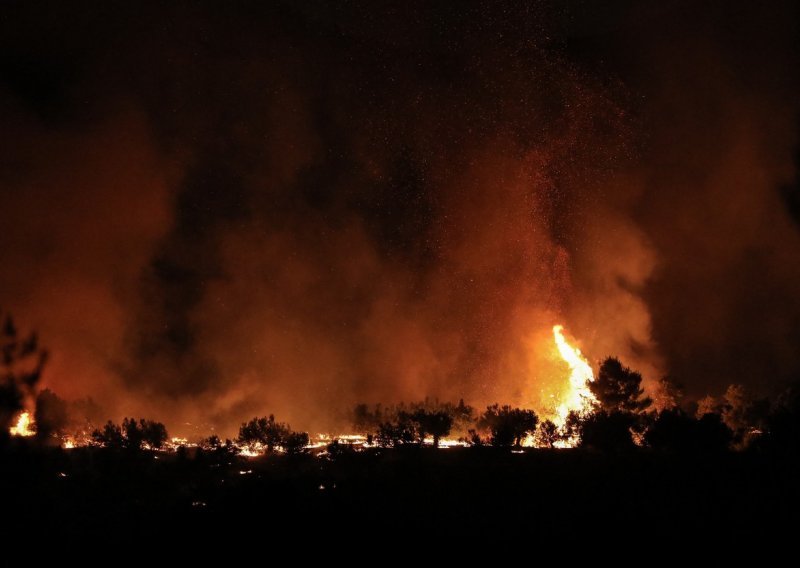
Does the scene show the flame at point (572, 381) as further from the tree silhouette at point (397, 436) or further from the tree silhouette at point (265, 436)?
the tree silhouette at point (265, 436)

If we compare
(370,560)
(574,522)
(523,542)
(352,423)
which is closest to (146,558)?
(370,560)

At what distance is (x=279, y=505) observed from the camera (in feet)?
47.1

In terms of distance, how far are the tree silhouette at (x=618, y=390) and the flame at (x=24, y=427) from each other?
2728 centimetres

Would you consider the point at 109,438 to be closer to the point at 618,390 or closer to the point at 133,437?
the point at 133,437

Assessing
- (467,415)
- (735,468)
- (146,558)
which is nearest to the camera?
(146,558)

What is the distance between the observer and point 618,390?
3216cm

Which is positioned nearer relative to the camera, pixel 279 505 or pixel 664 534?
pixel 664 534

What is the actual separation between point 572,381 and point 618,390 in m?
9.90

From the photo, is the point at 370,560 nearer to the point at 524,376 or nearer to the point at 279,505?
the point at 279,505

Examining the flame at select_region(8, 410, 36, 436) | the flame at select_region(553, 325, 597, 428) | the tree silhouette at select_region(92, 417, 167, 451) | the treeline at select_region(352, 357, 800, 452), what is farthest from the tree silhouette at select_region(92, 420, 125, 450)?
the flame at select_region(553, 325, 597, 428)

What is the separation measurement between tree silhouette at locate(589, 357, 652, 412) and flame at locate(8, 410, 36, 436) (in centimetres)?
2728

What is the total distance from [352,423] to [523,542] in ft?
95.9

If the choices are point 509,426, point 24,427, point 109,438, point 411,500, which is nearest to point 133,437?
point 109,438

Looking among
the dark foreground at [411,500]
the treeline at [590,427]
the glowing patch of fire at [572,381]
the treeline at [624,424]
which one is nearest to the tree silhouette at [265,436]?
the treeline at [590,427]
